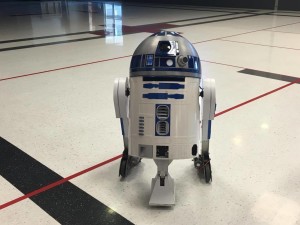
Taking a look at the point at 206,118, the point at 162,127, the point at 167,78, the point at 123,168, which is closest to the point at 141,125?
the point at 162,127

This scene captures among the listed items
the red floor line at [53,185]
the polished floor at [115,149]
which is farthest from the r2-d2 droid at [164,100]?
the red floor line at [53,185]

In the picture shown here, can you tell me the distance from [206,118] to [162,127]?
281mm

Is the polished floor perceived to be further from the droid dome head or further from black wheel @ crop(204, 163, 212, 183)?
the droid dome head

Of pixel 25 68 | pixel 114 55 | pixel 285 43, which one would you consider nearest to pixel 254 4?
pixel 285 43

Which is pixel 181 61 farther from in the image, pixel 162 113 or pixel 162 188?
pixel 162 188

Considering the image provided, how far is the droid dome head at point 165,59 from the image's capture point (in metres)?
1.40

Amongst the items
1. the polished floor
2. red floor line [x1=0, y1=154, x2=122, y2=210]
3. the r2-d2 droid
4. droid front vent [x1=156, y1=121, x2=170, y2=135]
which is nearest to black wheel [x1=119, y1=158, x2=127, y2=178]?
the polished floor

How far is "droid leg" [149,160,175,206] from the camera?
1.56 m

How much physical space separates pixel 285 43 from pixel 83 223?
5.19 meters

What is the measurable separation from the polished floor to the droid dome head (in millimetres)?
640

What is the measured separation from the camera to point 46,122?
257cm

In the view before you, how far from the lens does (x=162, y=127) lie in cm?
142

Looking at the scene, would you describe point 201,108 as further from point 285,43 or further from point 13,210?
point 285,43

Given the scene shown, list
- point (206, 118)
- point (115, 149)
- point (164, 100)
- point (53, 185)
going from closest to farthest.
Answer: point (164, 100), point (206, 118), point (53, 185), point (115, 149)
